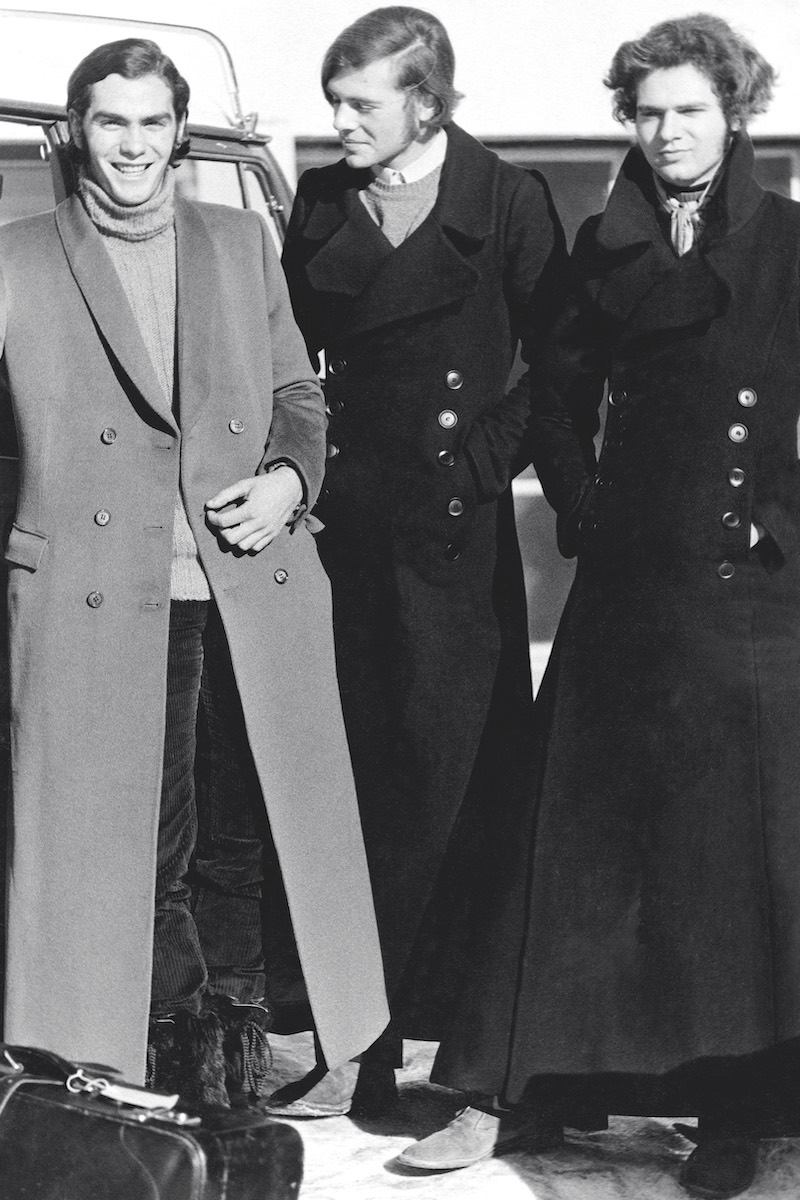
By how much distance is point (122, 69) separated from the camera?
119 inches

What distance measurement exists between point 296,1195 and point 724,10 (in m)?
2.52

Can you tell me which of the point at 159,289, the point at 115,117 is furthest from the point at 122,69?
the point at 159,289

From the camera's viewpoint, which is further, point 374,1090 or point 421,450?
point 374,1090

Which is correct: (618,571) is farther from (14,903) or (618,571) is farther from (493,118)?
(493,118)

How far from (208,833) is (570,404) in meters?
1.06

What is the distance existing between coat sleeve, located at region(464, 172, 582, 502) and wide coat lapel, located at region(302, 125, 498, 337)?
66 millimetres

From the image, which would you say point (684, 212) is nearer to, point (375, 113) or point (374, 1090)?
point (375, 113)

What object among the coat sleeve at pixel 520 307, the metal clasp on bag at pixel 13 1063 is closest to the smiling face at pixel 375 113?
the coat sleeve at pixel 520 307

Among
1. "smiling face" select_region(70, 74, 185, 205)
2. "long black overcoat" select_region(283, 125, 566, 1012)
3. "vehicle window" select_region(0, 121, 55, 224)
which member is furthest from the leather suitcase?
"vehicle window" select_region(0, 121, 55, 224)

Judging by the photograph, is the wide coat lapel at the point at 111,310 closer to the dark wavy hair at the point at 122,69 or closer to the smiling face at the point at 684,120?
the dark wavy hair at the point at 122,69

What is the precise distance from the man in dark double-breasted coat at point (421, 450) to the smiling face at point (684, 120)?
14.7 inches

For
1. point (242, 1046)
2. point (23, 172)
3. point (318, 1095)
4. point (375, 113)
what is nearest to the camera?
point (375, 113)

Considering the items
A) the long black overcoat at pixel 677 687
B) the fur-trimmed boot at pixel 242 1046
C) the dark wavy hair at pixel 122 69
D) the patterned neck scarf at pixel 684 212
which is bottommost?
the fur-trimmed boot at pixel 242 1046

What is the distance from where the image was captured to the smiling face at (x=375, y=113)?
10.6ft
